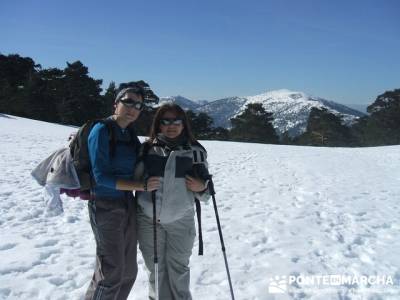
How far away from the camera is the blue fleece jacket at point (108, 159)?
289 cm

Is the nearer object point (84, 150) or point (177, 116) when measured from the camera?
point (84, 150)

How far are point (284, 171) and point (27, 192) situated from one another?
9.00 metres

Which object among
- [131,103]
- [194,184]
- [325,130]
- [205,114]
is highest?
[205,114]

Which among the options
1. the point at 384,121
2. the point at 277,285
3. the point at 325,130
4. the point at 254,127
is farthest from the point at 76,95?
the point at 277,285

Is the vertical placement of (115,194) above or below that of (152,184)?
below

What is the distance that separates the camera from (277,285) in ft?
14.5

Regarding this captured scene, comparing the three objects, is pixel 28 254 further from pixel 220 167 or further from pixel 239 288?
pixel 220 167

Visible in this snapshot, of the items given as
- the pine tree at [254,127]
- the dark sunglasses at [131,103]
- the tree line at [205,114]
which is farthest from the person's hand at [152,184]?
the pine tree at [254,127]

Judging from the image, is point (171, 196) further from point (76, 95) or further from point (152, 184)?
point (76, 95)

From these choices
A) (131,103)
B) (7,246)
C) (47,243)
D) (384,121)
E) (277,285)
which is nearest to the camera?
(131,103)

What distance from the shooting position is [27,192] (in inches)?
329

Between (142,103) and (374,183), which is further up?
(142,103)

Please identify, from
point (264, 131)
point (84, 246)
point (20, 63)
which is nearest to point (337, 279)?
point (84, 246)

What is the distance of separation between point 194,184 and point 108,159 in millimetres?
818
